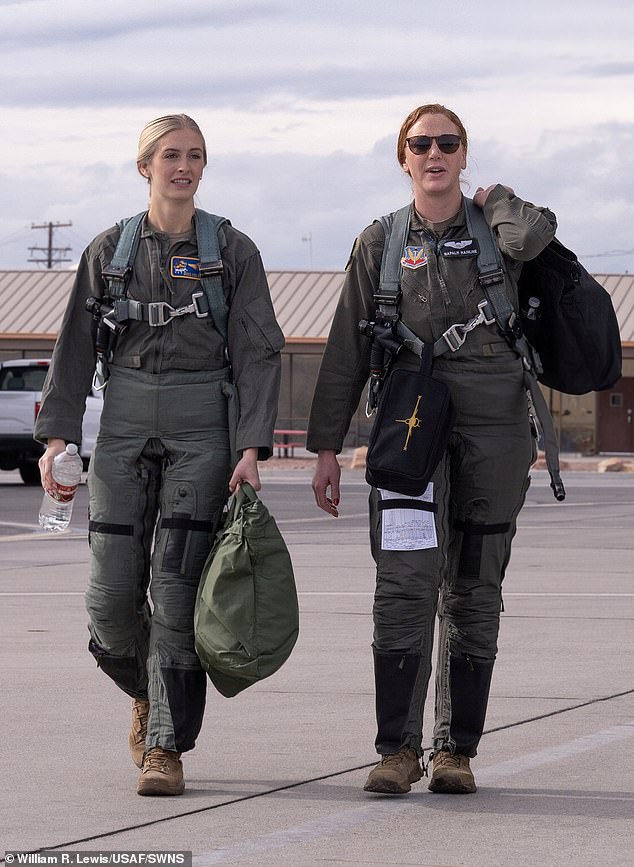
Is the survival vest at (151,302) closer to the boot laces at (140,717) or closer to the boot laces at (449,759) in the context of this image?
the boot laces at (140,717)

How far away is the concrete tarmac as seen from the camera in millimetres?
4875

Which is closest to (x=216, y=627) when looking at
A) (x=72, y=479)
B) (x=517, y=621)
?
(x=72, y=479)

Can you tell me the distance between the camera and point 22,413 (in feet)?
87.4

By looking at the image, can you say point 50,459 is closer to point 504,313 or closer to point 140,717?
point 140,717

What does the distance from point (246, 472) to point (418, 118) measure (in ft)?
4.38

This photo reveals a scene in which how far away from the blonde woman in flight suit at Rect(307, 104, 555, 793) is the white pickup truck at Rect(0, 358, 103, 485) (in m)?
20.0

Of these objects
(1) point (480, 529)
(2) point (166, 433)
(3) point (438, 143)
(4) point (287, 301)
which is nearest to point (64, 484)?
(2) point (166, 433)

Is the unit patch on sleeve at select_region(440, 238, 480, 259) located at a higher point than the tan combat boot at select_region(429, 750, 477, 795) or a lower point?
higher

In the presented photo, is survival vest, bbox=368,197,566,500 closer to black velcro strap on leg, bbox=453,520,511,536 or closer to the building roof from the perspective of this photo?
black velcro strap on leg, bbox=453,520,511,536

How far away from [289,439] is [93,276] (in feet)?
132

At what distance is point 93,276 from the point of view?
19.4ft

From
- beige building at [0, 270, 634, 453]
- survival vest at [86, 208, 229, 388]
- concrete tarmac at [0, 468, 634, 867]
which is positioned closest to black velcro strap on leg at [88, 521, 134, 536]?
survival vest at [86, 208, 229, 388]

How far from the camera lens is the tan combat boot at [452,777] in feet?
18.3

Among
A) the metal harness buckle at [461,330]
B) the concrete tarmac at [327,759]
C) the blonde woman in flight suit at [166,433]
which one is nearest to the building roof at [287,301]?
the concrete tarmac at [327,759]
